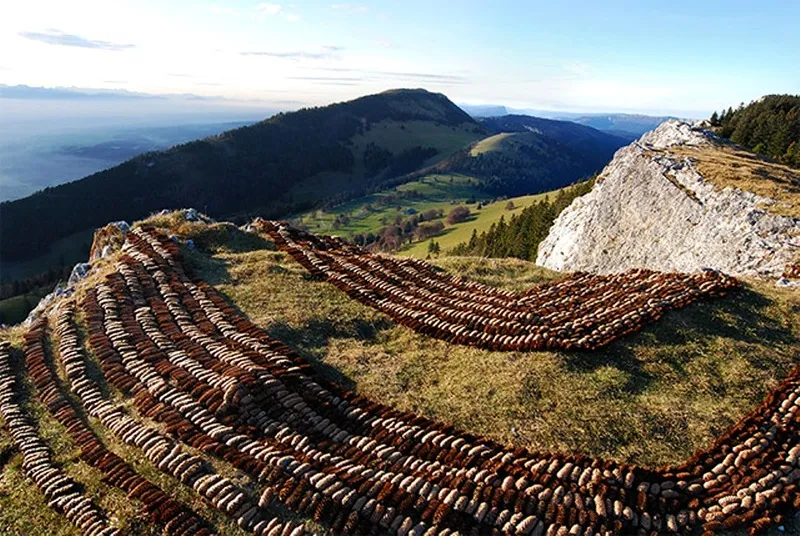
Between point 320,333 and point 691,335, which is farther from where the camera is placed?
point 320,333

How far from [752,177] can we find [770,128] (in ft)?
226

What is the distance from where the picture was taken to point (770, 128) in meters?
97.4

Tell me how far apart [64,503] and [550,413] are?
51.9 feet

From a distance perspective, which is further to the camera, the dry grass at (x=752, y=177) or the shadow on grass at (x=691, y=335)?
the dry grass at (x=752, y=177)

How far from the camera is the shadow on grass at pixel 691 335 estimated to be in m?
19.5

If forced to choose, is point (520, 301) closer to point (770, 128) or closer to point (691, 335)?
point (691, 335)

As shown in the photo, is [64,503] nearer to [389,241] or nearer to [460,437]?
[460,437]

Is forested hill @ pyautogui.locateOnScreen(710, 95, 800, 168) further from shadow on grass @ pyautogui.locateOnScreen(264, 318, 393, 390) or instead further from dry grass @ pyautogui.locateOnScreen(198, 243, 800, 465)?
shadow on grass @ pyautogui.locateOnScreen(264, 318, 393, 390)

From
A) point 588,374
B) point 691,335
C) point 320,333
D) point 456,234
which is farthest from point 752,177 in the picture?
point 456,234

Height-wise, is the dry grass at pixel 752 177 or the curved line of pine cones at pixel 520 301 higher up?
the dry grass at pixel 752 177

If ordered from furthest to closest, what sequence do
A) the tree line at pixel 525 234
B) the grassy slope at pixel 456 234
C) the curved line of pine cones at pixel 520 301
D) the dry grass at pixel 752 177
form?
the grassy slope at pixel 456 234
the tree line at pixel 525 234
the dry grass at pixel 752 177
the curved line of pine cones at pixel 520 301

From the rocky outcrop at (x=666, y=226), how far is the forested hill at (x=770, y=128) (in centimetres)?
3205

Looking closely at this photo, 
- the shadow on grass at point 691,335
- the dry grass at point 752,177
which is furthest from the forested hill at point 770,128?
the shadow on grass at point 691,335

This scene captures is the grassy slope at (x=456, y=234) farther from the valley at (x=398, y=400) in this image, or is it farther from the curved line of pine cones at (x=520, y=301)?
the valley at (x=398, y=400)
